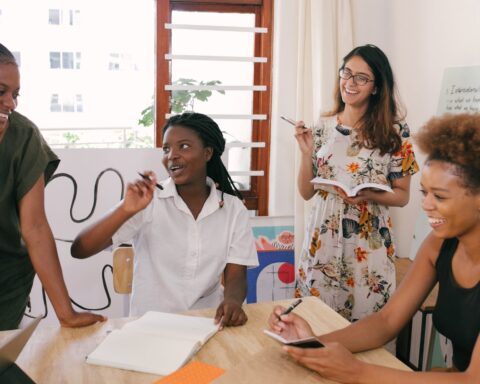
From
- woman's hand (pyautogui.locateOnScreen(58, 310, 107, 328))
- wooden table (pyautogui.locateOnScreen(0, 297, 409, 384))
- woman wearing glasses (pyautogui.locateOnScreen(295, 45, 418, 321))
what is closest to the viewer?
wooden table (pyautogui.locateOnScreen(0, 297, 409, 384))

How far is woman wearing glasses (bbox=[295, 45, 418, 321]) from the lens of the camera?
2326 mm

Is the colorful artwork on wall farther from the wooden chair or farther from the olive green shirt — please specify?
the olive green shirt

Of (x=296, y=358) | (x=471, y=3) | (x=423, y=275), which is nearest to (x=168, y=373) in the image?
(x=296, y=358)

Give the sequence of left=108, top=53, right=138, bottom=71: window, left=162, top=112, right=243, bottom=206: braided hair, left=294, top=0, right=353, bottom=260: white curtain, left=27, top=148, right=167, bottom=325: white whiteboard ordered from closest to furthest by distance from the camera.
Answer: left=162, top=112, right=243, bottom=206: braided hair → left=27, top=148, right=167, bottom=325: white whiteboard → left=294, top=0, right=353, bottom=260: white curtain → left=108, top=53, right=138, bottom=71: window

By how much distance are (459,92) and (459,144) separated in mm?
1495

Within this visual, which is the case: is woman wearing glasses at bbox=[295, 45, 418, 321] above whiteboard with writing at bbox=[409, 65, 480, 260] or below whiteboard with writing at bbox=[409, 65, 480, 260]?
below

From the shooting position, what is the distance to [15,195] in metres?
1.55

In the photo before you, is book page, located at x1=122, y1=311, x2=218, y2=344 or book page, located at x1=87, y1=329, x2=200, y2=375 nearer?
book page, located at x1=87, y1=329, x2=200, y2=375

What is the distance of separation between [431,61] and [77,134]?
2.59m

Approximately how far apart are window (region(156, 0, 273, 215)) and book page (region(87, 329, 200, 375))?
6.49 feet

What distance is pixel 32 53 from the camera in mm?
4035

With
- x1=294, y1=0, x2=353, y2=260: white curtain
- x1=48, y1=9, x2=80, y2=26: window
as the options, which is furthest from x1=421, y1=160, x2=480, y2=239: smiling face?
x1=48, y1=9, x2=80, y2=26: window

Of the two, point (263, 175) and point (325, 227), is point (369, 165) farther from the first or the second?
point (263, 175)

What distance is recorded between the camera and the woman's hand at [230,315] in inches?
58.6
